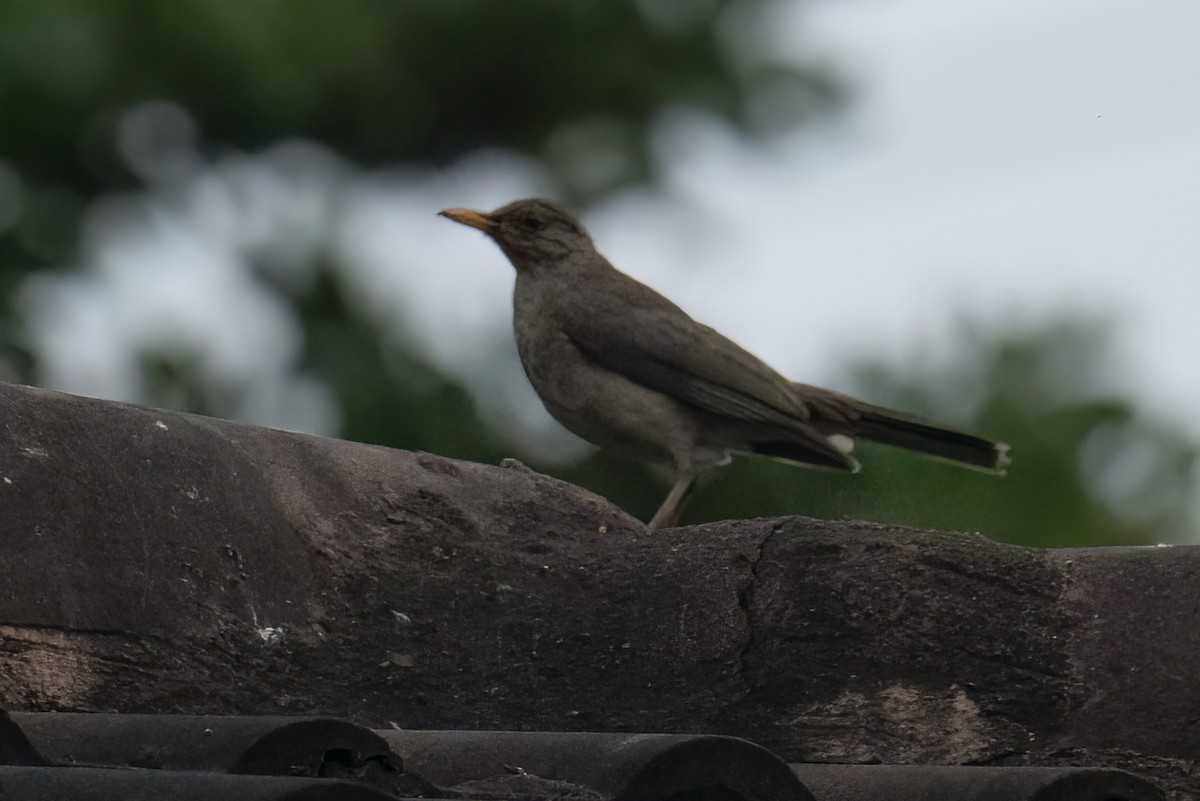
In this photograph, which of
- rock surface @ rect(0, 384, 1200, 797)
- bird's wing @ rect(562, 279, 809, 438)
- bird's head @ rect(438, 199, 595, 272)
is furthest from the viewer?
bird's head @ rect(438, 199, 595, 272)

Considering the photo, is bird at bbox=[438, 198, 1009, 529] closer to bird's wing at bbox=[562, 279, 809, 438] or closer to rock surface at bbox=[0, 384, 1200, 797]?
bird's wing at bbox=[562, 279, 809, 438]

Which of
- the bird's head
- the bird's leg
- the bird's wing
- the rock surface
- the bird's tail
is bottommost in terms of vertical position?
the rock surface

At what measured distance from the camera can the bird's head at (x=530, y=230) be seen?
5.35 meters

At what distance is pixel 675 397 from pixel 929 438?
74cm

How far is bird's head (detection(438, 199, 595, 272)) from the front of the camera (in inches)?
211

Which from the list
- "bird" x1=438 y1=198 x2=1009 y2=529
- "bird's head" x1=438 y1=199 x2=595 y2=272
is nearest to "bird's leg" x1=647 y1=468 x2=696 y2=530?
"bird" x1=438 y1=198 x2=1009 y2=529

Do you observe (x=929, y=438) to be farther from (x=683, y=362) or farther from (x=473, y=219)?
(x=473, y=219)

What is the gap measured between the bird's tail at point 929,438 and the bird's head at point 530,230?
1.01 metres

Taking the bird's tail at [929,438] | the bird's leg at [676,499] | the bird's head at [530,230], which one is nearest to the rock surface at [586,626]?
the bird's leg at [676,499]

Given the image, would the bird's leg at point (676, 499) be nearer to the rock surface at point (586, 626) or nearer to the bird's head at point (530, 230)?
the bird's head at point (530, 230)

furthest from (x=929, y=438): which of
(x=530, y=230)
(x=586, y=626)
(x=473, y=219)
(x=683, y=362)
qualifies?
(x=586, y=626)

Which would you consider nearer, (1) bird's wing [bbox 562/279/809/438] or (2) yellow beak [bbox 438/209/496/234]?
(1) bird's wing [bbox 562/279/809/438]

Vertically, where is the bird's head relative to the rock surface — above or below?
above

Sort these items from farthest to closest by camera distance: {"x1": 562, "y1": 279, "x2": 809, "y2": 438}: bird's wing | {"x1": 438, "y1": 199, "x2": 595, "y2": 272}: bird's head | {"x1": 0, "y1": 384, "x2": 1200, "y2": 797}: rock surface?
{"x1": 438, "y1": 199, "x2": 595, "y2": 272}: bird's head
{"x1": 562, "y1": 279, "x2": 809, "y2": 438}: bird's wing
{"x1": 0, "y1": 384, "x2": 1200, "y2": 797}: rock surface
